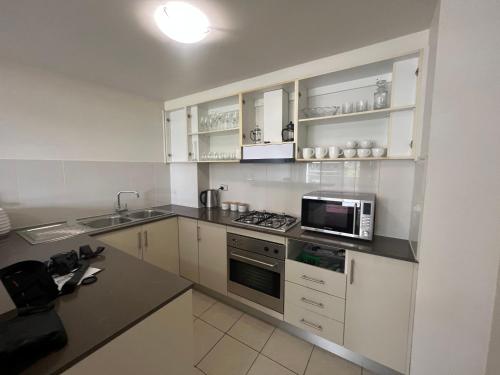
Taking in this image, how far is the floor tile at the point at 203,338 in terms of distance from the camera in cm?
162

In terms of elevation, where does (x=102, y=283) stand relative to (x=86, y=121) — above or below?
below

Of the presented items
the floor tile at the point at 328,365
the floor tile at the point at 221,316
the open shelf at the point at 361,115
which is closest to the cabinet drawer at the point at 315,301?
the floor tile at the point at 328,365

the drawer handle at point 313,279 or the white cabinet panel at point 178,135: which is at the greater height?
the white cabinet panel at point 178,135

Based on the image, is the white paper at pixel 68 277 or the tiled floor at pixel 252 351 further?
the tiled floor at pixel 252 351

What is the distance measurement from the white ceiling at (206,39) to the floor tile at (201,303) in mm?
2318

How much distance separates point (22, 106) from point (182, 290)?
87.6 inches

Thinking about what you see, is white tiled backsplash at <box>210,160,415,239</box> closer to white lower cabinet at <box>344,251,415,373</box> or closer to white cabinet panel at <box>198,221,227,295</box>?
white lower cabinet at <box>344,251,415,373</box>

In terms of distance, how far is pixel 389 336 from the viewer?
1.36 meters

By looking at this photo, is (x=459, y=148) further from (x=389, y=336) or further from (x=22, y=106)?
(x=22, y=106)

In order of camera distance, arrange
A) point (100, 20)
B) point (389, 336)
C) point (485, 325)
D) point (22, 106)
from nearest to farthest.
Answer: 1. point (485, 325)
2. point (100, 20)
3. point (389, 336)
4. point (22, 106)

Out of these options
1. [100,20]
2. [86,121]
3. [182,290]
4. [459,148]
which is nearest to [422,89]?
[459,148]

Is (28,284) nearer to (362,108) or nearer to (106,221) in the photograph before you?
(106,221)

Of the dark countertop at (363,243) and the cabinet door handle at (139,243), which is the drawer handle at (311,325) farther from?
the cabinet door handle at (139,243)

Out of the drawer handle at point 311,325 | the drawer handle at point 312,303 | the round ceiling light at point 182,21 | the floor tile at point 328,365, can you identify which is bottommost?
the floor tile at point 328,365
